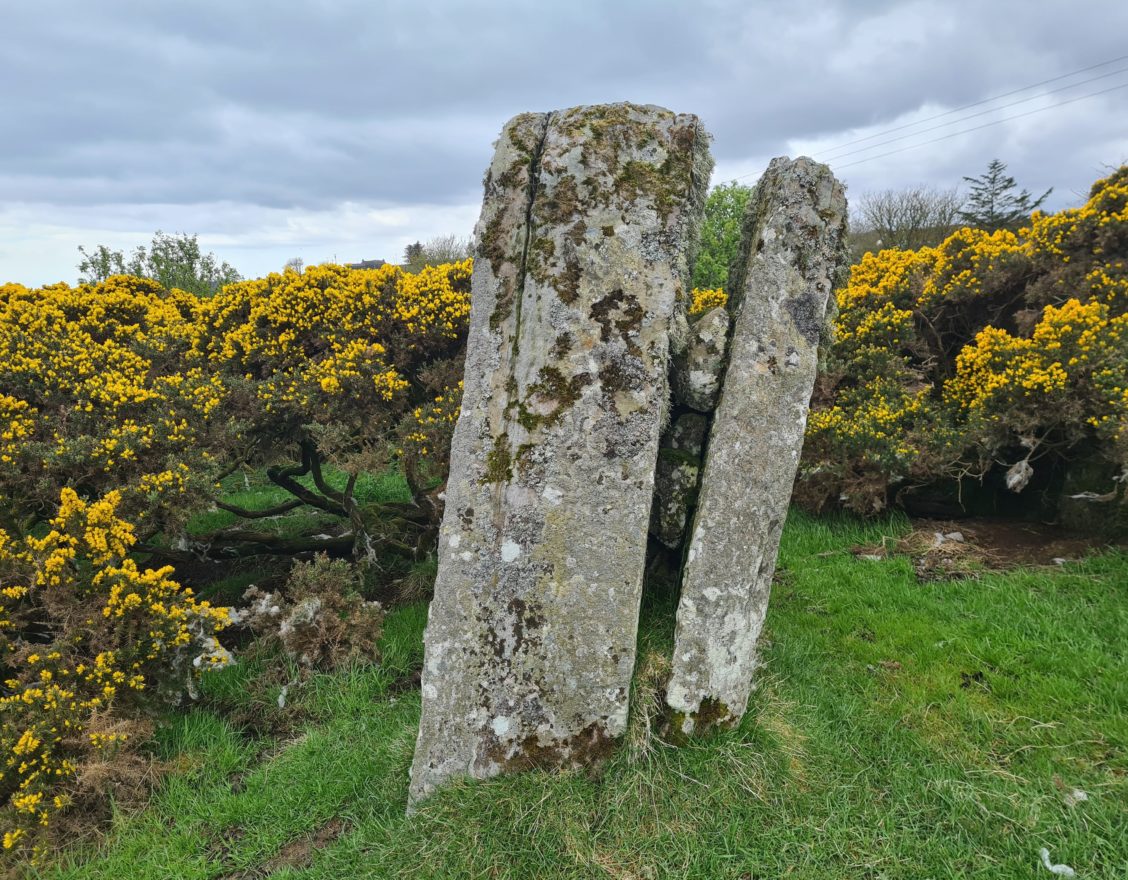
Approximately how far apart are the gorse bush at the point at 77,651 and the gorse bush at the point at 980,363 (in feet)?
23.5

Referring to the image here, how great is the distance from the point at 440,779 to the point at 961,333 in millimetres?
9066

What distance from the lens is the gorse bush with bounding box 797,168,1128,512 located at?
23.0 ft

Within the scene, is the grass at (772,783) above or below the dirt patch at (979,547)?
below

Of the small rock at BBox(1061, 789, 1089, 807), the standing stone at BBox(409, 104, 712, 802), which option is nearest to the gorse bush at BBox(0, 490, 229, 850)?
the standing stone at BBox(409, 104, 712, 802)

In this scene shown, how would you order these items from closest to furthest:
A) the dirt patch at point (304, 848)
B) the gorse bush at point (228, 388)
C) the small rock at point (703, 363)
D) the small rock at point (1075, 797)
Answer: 1. the small rock at point (1075, 797)
2. the dirt patch at point (304, 848)
3. the small rock at point (703, 363)
4. the gorse bush at point (228, 388)

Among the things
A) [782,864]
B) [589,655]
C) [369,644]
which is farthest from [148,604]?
[782,864]

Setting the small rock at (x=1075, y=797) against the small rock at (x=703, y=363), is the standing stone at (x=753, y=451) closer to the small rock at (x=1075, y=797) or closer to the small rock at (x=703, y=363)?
the small rock at (x=703, y=363)

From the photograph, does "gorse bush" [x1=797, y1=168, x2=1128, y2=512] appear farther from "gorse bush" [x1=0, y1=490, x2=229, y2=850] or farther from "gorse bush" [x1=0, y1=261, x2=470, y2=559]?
"gorse bush" [x1=0, y1=490, x2=229, y2=850]

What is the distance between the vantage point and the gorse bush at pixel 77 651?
169 inches

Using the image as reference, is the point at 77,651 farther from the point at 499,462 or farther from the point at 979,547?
the point at 979,547

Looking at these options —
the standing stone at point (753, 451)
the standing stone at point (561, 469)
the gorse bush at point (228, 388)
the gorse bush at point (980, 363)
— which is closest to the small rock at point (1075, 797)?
the standing stone at point (753, 451)

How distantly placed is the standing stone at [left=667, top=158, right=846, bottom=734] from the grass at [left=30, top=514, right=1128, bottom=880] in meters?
0.39

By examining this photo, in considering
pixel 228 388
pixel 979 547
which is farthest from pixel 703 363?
pixel 228 388

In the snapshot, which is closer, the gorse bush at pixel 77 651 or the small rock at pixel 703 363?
the gorse bush at pixel 77 651
